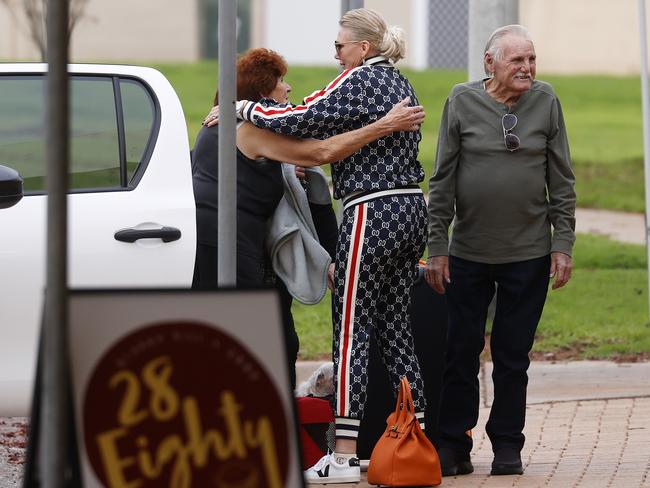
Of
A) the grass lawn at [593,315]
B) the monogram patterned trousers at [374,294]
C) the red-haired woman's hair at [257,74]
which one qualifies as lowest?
the grass lawn at [593,315]

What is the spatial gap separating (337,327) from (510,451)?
2.99 ft

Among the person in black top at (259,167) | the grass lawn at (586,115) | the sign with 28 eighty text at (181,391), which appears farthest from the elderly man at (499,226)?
the grass lawn at (586,115)

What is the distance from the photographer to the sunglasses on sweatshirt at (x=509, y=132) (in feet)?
19.3

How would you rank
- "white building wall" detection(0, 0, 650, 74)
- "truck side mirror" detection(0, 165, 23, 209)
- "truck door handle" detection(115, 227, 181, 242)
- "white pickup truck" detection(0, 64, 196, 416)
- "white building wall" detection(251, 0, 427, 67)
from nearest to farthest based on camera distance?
"truck side mirror" detection(0, 165, 23, 209) → "white pickup truck" detection(0, 64, 196, 416) → "truck door handle" detection(115, 227, 181, 242) → "white building wall" detection(0, 0, 650, 74) → "white building wall" detection(251, 0, 427, 67)

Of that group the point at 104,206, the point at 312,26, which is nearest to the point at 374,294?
the point at 104,206

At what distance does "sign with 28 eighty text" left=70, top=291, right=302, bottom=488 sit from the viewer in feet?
11.5

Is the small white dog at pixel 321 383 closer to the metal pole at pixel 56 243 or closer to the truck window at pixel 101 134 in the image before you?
the truck window at pixel 101 134

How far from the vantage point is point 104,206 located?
5.82 m

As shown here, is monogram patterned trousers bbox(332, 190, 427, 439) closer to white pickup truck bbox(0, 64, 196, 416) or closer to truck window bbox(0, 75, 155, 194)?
white pickup truck bbox(0, 64, 196, 416)

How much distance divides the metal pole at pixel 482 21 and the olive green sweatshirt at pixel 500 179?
394 cm

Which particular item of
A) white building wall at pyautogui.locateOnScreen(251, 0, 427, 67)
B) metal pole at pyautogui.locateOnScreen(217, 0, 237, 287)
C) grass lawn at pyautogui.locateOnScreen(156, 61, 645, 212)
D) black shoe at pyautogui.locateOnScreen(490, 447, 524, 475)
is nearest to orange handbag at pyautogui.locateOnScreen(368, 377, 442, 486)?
black shoe at pyautogui.locateOnScreen(490, 447, 524, 475)

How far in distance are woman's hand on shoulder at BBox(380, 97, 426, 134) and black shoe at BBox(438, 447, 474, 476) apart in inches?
53.0

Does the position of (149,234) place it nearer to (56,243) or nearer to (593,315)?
(56,243)

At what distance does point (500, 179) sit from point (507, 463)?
3.76ft
